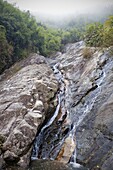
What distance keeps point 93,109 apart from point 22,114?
4.79 m

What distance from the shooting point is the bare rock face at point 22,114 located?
577 inches

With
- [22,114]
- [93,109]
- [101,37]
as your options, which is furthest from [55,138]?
[101,37]

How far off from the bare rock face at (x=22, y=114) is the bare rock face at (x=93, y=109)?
2060 millimetres

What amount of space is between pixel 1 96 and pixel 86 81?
7.23m

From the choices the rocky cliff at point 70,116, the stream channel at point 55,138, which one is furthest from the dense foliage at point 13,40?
the stream channel at point 55,138

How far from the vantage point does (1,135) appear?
15273 mm

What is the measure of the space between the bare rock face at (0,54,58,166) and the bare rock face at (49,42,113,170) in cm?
206

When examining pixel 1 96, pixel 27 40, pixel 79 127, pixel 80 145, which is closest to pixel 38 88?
pixel 1 96

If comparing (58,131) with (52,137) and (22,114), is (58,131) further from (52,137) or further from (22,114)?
(22,114)

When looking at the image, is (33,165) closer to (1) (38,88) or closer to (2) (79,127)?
(2) (79,127)

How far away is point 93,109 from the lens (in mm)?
16812

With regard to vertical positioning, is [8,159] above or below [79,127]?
below

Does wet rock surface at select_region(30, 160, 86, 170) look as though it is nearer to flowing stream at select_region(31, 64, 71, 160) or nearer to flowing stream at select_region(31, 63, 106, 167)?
flowing stream at select_region(31, 63, 106, 167)

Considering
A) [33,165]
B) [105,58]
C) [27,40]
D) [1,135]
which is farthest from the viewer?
[27,40]
